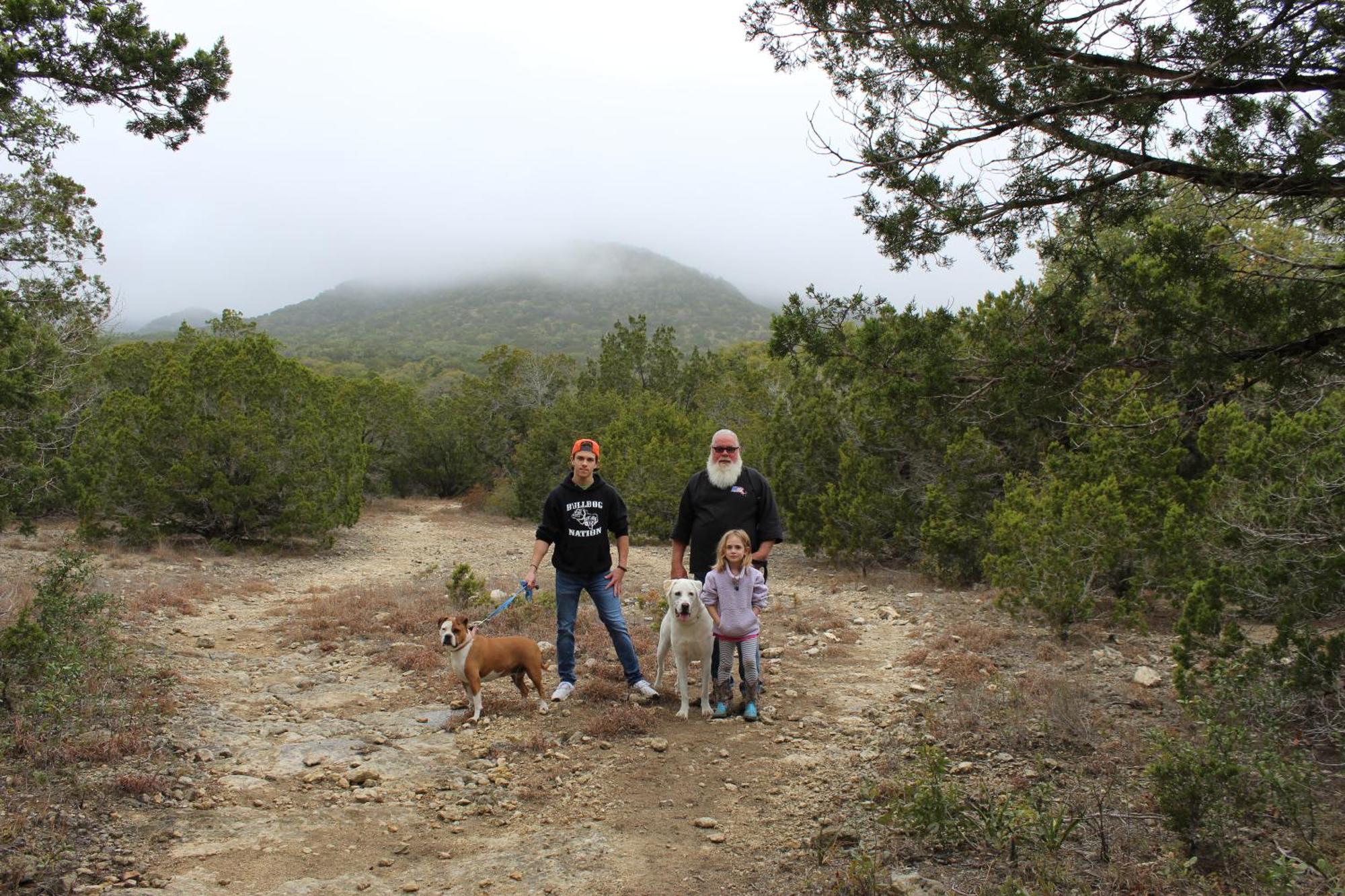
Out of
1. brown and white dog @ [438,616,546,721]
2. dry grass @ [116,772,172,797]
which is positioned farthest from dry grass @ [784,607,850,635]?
dry grass @ [116,772,172,797]

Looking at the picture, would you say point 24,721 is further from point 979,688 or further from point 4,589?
point 979,688

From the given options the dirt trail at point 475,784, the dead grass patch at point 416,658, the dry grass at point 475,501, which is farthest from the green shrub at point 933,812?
the dry grass at point 475,501

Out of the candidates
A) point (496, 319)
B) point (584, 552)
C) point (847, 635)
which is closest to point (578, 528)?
point (584, 552)

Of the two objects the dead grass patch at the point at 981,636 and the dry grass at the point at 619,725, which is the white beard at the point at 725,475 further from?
the dead grass patch at the point at 981,636

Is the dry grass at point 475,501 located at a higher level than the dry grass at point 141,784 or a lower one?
lower

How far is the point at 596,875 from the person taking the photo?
12.1 feet

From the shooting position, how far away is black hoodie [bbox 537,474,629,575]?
6.18m

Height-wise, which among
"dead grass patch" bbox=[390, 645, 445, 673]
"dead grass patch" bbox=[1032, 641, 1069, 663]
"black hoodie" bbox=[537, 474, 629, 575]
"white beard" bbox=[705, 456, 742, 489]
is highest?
"white beard" bbox=[705, 456, 742, 489]

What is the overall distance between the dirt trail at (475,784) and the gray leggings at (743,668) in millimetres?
253

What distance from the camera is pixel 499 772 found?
195 inches

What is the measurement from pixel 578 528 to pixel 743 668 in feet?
5.26

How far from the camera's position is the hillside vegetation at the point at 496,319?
4321 inches

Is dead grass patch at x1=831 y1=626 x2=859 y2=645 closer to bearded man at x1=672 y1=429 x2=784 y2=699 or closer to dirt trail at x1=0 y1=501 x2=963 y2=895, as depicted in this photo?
dirt trail at x1=0 y1=501 x2=963 y2=895

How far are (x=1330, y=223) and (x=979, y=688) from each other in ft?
12.4
